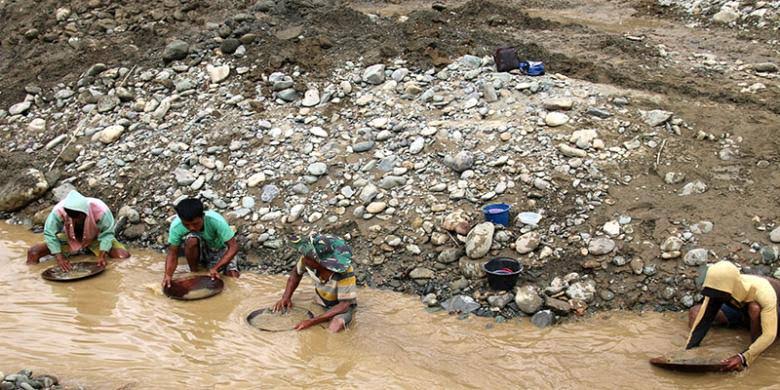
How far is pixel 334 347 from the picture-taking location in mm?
4676

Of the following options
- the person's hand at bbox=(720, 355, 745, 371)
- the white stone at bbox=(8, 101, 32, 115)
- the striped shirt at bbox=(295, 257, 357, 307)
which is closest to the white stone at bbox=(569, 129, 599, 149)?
the person's hand at bbox=(720, 355, 745, 371)

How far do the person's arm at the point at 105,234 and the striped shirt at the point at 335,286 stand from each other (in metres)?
2.10

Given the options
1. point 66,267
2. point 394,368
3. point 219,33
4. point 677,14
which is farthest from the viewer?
point 677,14

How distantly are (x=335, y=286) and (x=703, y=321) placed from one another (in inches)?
96.9

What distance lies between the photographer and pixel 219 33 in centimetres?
843

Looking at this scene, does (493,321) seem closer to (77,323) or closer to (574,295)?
(574,295)

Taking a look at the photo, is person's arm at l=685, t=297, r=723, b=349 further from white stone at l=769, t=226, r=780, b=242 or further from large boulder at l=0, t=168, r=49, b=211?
large boulder at l=0, t=168, r=49, b=211

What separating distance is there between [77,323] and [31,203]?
2.72 meters

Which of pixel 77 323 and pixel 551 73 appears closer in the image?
pixel 77 323

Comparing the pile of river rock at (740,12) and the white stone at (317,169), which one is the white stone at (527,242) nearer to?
the white stone at (317,169)

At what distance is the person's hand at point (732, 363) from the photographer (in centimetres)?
418

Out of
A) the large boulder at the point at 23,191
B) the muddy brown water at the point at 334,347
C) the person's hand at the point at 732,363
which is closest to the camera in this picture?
the person's hand at the point at 732,363

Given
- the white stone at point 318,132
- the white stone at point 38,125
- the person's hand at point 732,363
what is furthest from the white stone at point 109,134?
the person's hand at point 732,363

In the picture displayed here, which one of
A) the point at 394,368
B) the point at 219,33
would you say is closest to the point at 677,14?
the point at 219,33
